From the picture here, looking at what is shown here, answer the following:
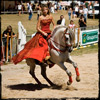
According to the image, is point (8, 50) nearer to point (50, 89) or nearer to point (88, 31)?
point (50, 89)

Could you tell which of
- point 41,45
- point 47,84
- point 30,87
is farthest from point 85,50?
point 41,45

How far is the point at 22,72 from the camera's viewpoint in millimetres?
13461

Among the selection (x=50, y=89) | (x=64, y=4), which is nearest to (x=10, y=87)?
(x=50, y=89)

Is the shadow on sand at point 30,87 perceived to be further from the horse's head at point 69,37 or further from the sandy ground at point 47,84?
the horse's head at point 69,37

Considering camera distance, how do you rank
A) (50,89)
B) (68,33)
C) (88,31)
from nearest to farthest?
(68,33) < (50,89) < (88,31)

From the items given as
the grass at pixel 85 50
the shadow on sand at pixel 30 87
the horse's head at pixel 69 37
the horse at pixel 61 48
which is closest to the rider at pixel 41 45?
the horse at pixel 61 48

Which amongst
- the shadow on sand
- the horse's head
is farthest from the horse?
the shadow on sand

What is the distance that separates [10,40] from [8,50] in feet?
1.58

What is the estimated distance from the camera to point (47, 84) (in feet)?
36.9

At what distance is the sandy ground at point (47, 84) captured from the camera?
370 inches

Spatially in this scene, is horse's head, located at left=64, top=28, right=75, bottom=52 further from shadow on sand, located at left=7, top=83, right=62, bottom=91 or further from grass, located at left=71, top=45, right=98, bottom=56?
grass, located at left=71, top=45, right=98, bottom=56

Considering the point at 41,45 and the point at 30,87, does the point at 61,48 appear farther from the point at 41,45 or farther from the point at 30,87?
the point at 30,87

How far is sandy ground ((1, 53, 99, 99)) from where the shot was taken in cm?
939

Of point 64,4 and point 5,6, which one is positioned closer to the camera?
point 5,6
